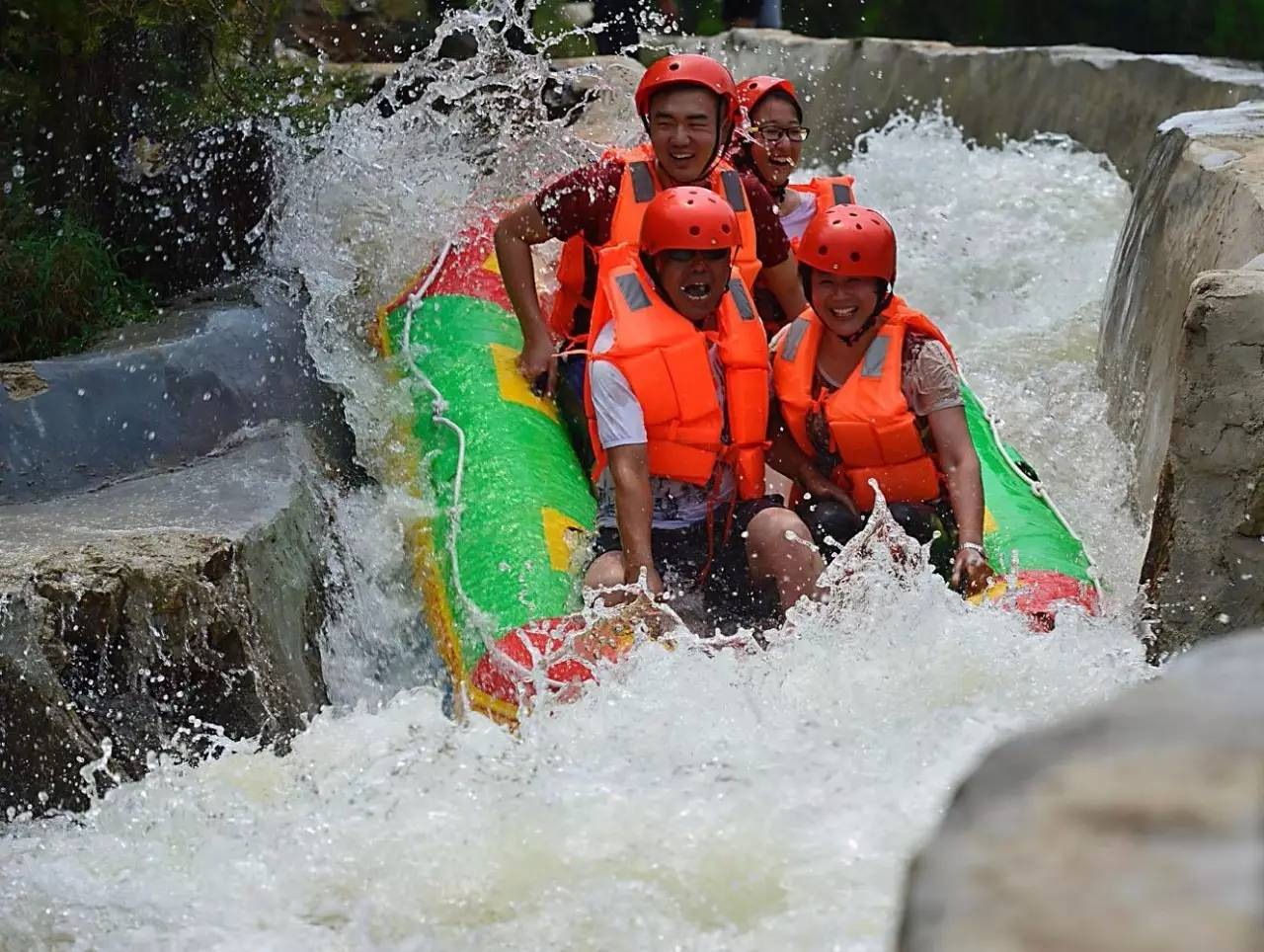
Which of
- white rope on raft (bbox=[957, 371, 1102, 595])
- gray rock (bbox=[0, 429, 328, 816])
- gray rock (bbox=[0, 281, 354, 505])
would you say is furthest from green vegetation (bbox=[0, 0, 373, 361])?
white rope on raft (bbox=[957, 371, 1102, 595])

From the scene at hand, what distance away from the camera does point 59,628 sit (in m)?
3.12

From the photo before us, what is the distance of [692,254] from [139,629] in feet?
4.81

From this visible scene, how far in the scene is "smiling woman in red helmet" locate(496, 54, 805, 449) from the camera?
422cm

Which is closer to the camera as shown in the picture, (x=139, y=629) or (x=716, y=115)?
(x=139, y=629)

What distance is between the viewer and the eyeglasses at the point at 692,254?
12.2 ft

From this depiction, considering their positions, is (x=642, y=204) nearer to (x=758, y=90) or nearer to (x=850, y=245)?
(x=850, y=245)

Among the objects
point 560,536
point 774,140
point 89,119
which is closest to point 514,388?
point 560,536

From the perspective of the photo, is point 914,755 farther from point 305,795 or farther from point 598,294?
point 598,294

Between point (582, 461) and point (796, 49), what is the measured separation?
5712 mm

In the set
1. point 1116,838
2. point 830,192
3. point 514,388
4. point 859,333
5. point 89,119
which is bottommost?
point 514,388

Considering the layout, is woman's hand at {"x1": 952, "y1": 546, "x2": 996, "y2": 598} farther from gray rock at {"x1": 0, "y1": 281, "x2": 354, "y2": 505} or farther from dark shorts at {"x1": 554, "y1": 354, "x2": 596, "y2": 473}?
gray rock at {"x1": 0, "y1": 281, "x2": 354, "y2": 505}

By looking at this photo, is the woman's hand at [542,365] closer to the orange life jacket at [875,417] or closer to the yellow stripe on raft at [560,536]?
the yellow stripe on raft at [560,536]

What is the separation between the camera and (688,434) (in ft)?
12.2

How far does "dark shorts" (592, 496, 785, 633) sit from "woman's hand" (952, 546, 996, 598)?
398mm
